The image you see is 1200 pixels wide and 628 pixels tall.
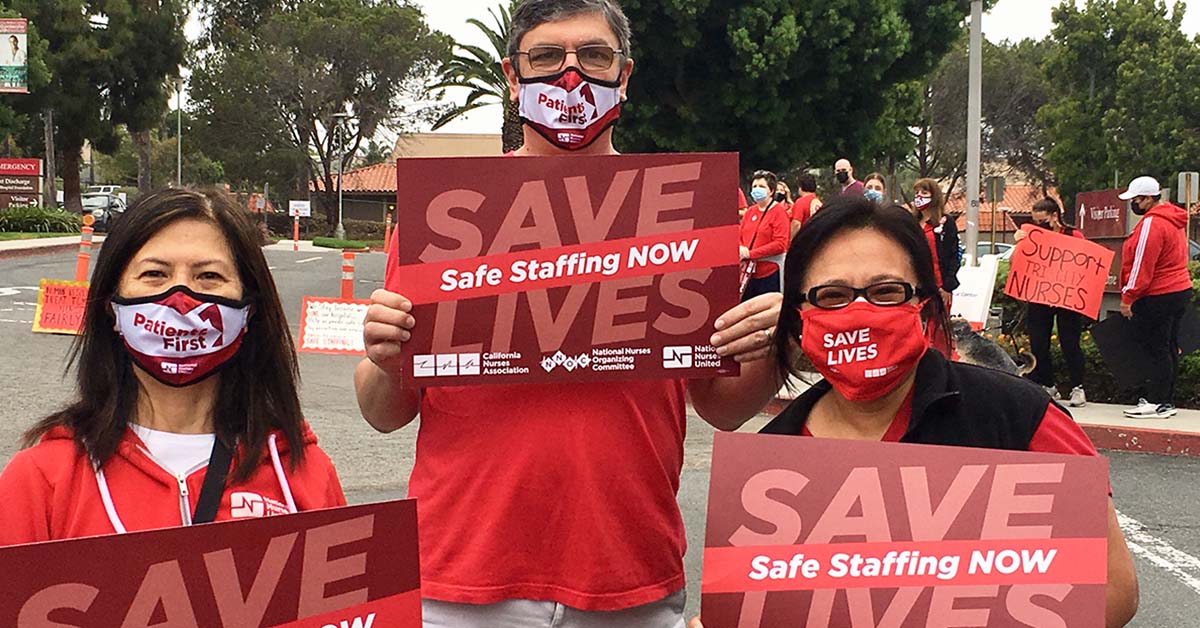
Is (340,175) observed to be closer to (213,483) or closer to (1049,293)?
(1049,293)

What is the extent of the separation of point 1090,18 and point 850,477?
50.0 metres

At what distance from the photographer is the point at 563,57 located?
7.98 ft

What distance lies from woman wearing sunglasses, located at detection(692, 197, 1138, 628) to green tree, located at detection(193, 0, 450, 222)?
157ft

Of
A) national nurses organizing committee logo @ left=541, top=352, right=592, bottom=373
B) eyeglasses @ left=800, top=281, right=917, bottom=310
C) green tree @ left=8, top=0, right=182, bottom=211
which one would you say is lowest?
national nurses organizing committee logo @ left=541, top=352, right=592, bottom=373

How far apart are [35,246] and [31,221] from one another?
627 centimetres

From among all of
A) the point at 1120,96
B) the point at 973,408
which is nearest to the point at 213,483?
the point at 973,408

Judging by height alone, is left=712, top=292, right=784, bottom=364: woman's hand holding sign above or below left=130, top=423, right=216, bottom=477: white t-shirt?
above

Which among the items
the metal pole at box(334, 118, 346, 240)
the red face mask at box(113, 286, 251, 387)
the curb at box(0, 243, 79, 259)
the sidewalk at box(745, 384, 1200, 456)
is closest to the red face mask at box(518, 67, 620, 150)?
the red face mask at box(113, 286, 251, 387)

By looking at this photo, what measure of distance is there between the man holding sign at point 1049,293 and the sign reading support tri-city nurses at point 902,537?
760cm

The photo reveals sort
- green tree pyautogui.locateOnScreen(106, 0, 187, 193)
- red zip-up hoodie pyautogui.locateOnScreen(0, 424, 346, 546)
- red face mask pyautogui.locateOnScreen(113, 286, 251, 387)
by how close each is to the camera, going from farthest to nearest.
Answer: green tree pyautogui.locateOnScreen(106, 0, 187, 193) < red face mask pyautogui.locateOnScreen(113, 286, 251, 387) < red zip-up hoodie pyautogui.locateOnScreen(0, 424, 346, 546)

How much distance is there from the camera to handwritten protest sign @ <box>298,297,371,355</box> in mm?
11688

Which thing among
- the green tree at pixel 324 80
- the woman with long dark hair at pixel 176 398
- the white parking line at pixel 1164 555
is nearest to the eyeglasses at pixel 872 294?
the woman with long dark hair at pixel 176 398

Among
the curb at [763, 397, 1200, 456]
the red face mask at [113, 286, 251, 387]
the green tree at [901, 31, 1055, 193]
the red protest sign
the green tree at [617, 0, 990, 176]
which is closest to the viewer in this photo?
the red protest sign

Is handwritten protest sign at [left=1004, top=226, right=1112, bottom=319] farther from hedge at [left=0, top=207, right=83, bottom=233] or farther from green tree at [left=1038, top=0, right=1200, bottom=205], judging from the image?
green tree at [left=1038, top=0, right=1200, bottom=205]
